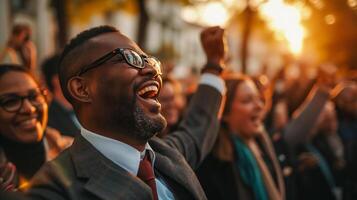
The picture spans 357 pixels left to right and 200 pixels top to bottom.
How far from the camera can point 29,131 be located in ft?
9.48

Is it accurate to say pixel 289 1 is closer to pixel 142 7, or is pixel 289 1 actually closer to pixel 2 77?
pixel 142 7

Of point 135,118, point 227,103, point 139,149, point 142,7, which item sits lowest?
point 142,7

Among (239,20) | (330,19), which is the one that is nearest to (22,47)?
(330,19)

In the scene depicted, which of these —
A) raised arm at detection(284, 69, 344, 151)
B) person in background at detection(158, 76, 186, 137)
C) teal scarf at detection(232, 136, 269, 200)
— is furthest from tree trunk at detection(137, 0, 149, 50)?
teal scarf at detection(232, 136, 269, 200)

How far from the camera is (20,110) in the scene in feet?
9.47

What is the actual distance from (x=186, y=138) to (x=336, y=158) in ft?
11.3

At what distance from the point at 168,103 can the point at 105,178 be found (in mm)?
2384

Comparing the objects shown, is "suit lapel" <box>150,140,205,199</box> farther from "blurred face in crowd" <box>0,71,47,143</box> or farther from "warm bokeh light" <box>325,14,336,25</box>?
"warm bokeh light" <box>325,14,336,25</box>

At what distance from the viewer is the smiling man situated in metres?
2.02

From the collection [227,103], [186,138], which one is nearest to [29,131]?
[186,138]

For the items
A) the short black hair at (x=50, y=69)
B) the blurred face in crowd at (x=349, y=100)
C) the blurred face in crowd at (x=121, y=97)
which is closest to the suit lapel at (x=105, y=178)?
the blurred face in crowd at (x=121, y=97)

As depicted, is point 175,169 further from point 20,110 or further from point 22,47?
point 22,47

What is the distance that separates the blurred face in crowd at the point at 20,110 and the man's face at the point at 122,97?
0.85m

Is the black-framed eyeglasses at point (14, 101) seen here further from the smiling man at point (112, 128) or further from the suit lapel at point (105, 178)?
the suit lapel at point (105, 178)
